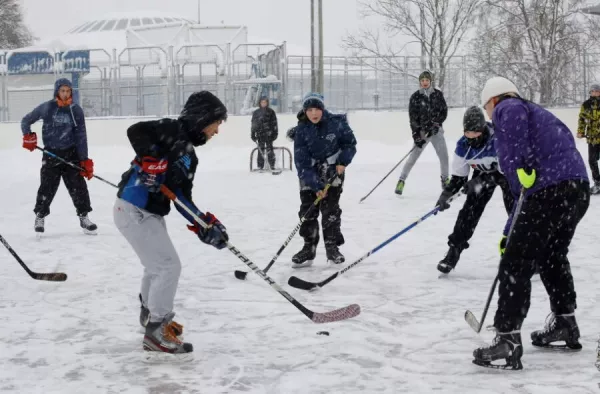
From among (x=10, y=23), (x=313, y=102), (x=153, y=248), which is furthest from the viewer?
(x=10, y=23)

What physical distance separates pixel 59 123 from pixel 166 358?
179 inches

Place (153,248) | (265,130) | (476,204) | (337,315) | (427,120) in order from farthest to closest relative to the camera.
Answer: (265,130) < (427,120) < (476,204) < (337,315) < (153,248)

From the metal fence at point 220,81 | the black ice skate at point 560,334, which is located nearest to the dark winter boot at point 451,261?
the black ice skate at point 560,334

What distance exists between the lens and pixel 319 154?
20.9 feet

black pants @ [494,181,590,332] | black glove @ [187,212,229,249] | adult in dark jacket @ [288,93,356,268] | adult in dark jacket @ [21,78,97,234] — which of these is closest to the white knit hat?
black pants @ [494,181,590,332]

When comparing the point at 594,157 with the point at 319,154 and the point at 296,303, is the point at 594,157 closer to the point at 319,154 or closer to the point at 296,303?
the point at 319,154

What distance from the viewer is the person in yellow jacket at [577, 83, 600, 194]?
10.8 meters

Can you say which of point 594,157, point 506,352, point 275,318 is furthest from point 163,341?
point 594,157

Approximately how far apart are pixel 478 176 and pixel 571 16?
69.5 ft

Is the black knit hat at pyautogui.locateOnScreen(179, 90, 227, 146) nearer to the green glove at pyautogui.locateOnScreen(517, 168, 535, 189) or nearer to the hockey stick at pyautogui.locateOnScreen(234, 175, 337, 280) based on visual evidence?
the green glove at pyautogui.locateOnScreen(517, 168, 535, 189)

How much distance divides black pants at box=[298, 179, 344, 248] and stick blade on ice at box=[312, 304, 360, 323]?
1.88m

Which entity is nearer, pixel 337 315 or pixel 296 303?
pixel 296 303

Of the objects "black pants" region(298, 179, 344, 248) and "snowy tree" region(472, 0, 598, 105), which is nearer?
"black pants" region(298, 179, 344, 248)

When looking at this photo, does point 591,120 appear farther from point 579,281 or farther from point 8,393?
point 8,393
